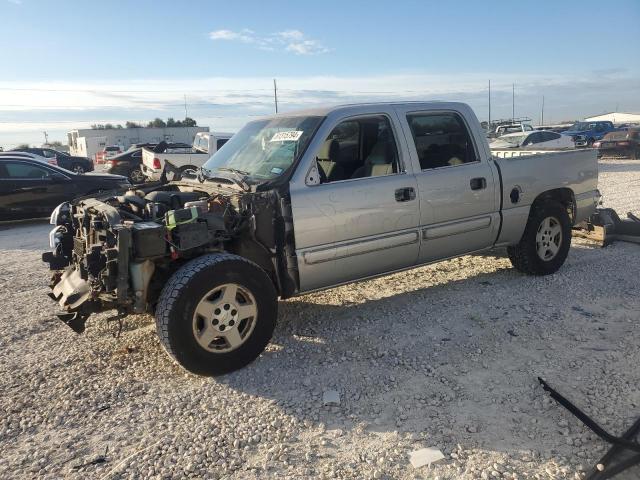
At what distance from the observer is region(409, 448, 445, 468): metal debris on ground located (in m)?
2.71

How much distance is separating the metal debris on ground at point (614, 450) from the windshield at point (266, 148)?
2714mm

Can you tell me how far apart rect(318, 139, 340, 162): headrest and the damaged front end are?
85 centimetres

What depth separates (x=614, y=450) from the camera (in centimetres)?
271

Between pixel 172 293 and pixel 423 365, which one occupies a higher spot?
pixel 172 293

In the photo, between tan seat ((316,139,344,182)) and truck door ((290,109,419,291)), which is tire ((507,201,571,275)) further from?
tan seat ((316,139,344,182))

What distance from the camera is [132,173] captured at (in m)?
20.4

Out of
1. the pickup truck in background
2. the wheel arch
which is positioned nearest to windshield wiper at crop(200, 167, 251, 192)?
the wheel arch

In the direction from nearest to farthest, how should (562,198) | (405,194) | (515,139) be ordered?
(405,194)
(562,198)
(515,139)

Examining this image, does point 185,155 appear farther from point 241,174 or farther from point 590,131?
point 590,131

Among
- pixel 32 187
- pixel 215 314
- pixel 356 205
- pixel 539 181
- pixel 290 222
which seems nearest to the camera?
pixel 215 314

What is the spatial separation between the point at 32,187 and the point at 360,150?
8802mm

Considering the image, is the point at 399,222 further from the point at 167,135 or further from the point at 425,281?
the point at 167,135

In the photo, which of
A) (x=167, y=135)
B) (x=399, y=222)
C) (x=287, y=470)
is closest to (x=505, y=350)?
(x=399, y=222)

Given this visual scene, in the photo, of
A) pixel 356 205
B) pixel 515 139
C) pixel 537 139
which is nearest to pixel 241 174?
pixel 356 205
